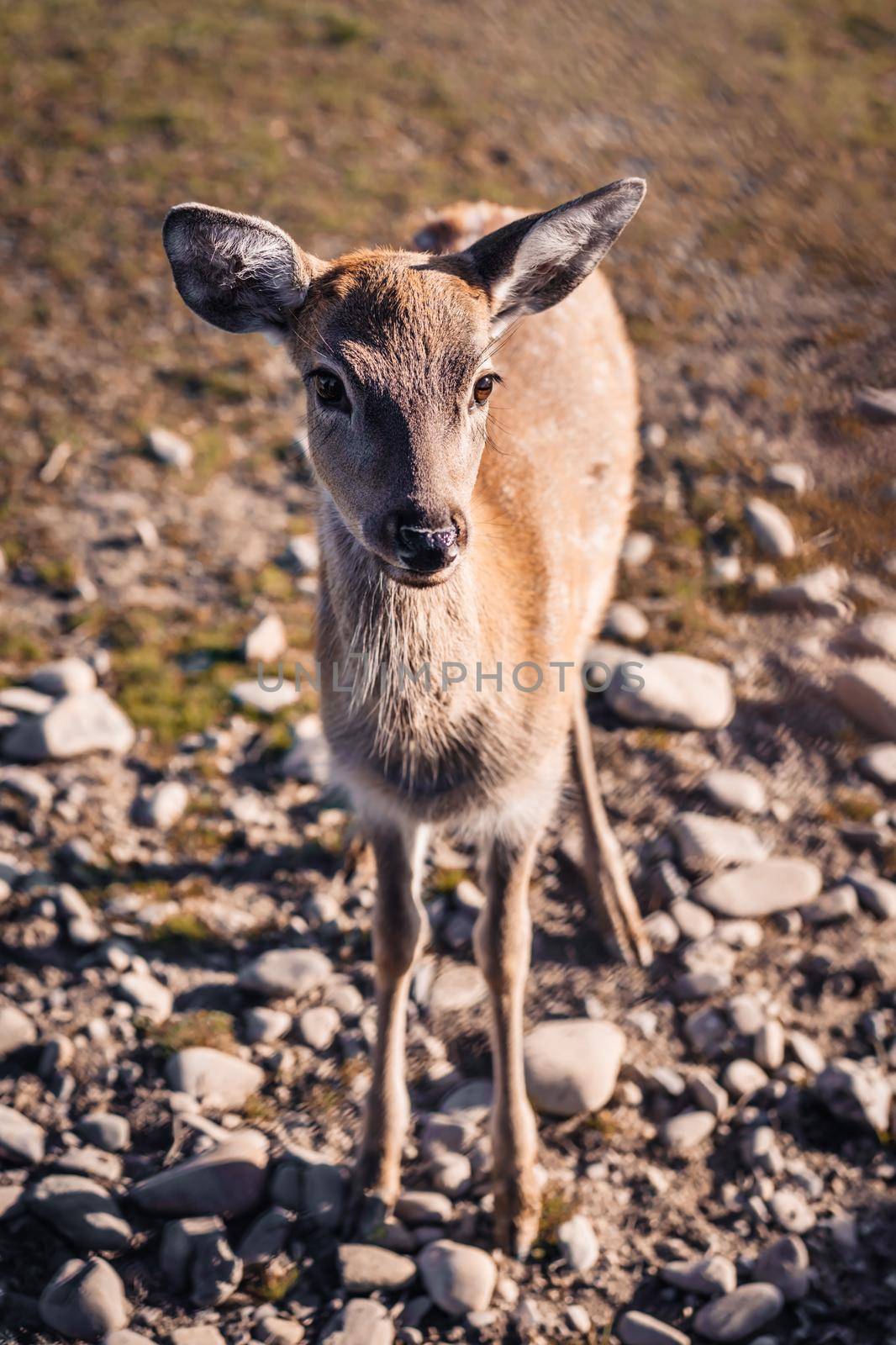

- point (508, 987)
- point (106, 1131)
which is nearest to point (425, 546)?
point (508, 987)

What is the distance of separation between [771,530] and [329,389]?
3.72 meters

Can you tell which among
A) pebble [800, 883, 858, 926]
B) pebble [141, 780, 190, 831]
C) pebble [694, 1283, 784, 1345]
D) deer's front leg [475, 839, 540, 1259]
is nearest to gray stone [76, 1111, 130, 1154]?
deer's front leg [475, 839, 540, 1259]

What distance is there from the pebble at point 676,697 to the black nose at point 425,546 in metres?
2.61

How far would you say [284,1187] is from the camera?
3.66 meters

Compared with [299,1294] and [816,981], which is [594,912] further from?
[299,1294]

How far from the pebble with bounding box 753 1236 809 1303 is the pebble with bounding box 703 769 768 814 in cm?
185

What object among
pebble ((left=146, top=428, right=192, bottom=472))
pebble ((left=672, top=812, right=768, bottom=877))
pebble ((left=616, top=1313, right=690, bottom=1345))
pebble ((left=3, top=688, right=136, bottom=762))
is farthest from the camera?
pebble ((left=146, top=428, right=192, bottom=472))

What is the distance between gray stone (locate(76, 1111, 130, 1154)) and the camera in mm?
3717

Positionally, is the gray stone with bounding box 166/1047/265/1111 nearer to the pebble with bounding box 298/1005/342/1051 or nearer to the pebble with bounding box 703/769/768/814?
the pebble with bounding box 298/1005/342/1051

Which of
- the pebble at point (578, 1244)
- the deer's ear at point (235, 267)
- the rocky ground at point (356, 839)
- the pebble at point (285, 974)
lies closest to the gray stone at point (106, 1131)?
the rocky ground at point (356, 839)

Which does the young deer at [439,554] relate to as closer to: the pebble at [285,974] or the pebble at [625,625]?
the pebble at [285,974]

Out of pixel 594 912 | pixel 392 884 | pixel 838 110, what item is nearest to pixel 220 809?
pixel 392 884

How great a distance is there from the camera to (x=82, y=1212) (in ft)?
11.3

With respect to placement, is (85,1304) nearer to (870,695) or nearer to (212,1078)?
(212,1078)
